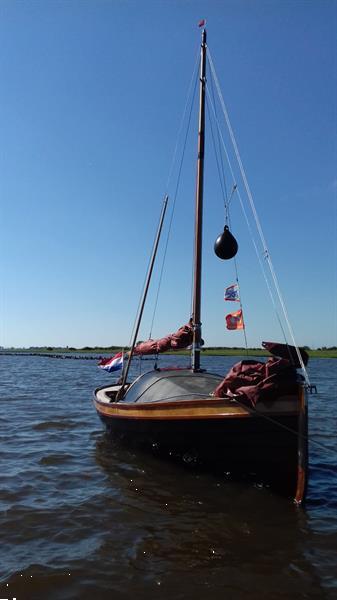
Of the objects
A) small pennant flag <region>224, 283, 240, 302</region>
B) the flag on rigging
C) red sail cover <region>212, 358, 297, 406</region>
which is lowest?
red sail cover <region>212, 358, 297, 406</region>

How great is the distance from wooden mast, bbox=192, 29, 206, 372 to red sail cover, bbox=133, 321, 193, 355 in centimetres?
24

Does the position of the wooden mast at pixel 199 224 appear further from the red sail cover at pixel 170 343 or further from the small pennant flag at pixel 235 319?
the small pennant flag at pixel 235 319

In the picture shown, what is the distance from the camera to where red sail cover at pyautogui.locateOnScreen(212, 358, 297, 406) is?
7930mm

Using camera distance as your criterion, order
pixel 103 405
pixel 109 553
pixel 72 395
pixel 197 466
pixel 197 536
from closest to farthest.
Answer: pixel 109 553 → pixel 197 536 → pixel 197 466 → pixel 103 405 → pixel 72 395

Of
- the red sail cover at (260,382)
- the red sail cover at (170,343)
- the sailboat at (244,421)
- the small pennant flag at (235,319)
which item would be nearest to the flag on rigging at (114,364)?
the red sail cover at (170,343)

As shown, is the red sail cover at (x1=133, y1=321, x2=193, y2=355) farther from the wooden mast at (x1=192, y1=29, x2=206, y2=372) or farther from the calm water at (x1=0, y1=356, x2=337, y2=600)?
the calm water at (x1=0, y1=356, x2=337, y2=600)

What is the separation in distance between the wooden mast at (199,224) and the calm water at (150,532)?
3.13 meters

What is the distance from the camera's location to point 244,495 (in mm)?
8055

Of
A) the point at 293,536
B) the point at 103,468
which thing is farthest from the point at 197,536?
the point at 103,468

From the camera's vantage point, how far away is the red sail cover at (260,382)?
7.93 metres

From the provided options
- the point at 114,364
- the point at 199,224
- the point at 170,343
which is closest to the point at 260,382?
the point at 170,343

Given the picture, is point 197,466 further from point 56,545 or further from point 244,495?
point 56,545

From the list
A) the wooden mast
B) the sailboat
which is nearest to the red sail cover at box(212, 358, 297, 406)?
the sailboat

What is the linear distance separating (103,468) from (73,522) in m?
3.20
